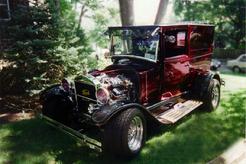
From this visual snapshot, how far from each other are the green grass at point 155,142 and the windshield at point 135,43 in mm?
1730

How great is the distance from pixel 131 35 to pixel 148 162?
2831 mm

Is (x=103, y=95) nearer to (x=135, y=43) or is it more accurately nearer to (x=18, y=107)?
(x=135, y=43)

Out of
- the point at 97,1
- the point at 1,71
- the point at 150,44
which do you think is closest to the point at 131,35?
the point at 150,44

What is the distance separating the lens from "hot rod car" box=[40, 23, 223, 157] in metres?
5.24

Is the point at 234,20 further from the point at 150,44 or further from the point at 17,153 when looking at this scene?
the point at 17,153

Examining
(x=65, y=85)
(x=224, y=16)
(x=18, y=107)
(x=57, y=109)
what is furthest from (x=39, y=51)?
(x=224, y=16)

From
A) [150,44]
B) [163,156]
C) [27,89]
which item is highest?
[150,44]

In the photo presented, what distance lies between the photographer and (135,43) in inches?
268

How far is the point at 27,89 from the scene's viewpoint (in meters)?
8.16

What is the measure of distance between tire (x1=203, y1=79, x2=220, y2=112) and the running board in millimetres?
270

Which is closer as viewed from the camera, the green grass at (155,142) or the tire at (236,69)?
the green grass at (155,142)

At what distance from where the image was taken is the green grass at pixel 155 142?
555cm

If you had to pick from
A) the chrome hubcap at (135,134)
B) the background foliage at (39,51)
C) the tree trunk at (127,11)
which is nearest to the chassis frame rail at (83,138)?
the chrome hubcap at (135,134)

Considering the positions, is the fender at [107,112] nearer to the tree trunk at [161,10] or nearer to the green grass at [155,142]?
the green grass at [155,142]
